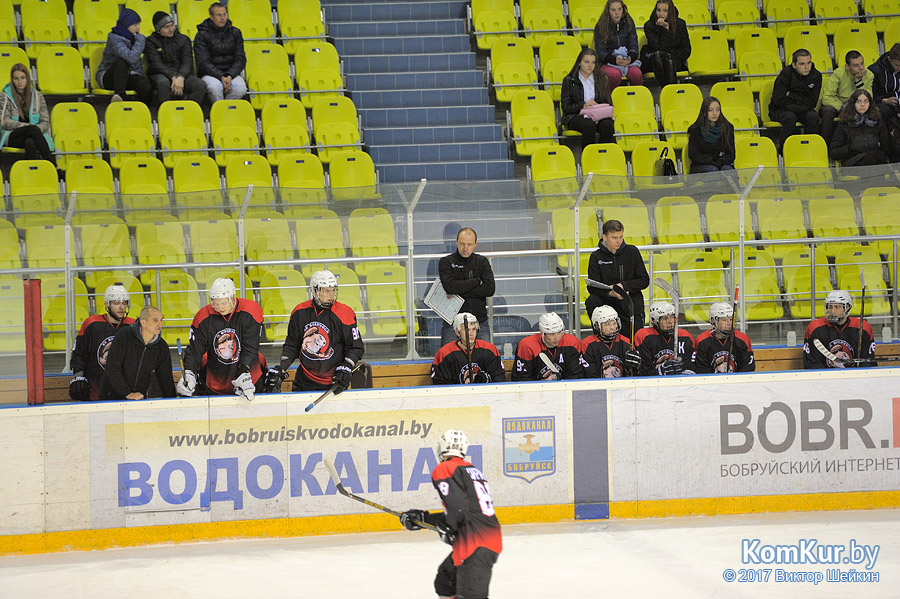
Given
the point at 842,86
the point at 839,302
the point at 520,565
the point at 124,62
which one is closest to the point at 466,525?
the point at 520,565

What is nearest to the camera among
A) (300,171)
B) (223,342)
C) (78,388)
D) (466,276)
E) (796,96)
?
(223,342)

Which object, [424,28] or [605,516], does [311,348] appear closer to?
[605,516]

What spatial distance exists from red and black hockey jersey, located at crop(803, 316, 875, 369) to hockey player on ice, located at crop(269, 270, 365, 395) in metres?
3.76

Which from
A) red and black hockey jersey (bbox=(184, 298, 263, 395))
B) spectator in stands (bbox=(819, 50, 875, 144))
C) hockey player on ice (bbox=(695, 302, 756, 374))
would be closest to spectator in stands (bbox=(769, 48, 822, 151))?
spectator in stands (bbox=(819, 50, 875, 144))

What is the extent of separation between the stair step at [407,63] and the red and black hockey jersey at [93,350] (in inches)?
238

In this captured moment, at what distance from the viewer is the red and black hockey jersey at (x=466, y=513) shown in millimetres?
4703

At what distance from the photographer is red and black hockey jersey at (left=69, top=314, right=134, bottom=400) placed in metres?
7.54

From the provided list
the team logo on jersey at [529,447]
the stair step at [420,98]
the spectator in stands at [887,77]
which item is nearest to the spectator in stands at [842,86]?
the spectator in stands at [887,77]

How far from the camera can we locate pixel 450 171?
1159 cm

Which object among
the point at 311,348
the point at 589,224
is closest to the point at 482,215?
the point at 589,224

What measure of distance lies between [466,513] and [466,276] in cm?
355

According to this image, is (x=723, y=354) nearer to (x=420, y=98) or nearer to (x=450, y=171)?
(x=450, y=171)

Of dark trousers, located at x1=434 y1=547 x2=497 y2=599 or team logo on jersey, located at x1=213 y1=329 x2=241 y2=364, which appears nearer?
dark trousers, located at x1=434 y1=547 x2=497 y2=599

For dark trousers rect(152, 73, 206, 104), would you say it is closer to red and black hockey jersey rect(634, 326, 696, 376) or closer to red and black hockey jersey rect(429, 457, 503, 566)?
red and black hockey jersey rect(634, 326, 696, 376)
